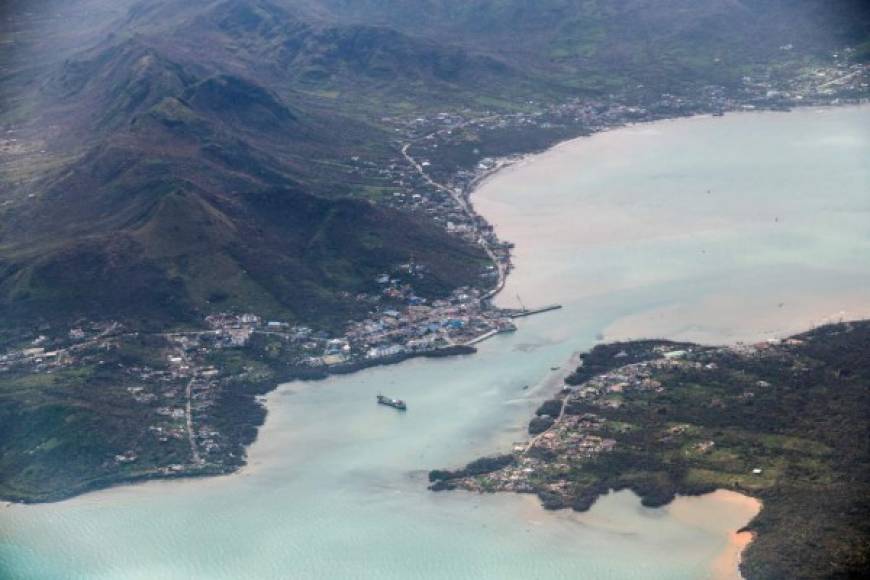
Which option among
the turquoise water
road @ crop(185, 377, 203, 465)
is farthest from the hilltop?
the turquoise water

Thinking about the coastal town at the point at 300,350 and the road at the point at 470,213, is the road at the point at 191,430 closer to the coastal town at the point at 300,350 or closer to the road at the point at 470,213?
the coastal town at the point at 300,350

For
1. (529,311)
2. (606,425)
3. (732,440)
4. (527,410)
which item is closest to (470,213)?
(529,311)

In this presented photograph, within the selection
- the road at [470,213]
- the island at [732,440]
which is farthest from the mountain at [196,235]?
the island at [732,440]

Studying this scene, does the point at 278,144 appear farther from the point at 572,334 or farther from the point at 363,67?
the point at 572,334

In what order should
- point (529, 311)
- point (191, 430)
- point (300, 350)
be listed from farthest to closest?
point (529, 311)
point (300, 350)
point (191, 430)

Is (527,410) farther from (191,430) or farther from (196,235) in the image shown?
(196,235)

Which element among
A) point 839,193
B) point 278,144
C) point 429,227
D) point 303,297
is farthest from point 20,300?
point 839,193

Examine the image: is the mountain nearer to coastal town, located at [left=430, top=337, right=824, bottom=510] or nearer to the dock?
the dock
